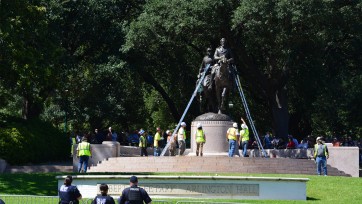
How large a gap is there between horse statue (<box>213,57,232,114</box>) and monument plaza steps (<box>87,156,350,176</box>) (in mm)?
4442

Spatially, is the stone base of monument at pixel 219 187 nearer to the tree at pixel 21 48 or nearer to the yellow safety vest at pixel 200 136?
the tree at pixel 21 48

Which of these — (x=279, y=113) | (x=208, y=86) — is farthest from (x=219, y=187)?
(x=279, y=113)

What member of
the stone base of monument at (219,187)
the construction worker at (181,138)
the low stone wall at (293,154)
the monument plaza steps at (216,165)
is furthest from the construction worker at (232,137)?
the stone base of monument at (219,187)

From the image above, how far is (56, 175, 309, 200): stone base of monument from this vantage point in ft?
84.9

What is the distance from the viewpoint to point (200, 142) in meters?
36.7

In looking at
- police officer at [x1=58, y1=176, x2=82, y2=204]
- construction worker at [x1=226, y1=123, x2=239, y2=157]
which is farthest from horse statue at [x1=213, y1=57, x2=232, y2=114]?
police officer at [x1=58, y1=176, x2=82, y2=204]

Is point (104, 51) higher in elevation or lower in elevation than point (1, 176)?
higher

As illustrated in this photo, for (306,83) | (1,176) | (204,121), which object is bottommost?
(1,176)

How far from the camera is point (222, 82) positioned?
38.9m

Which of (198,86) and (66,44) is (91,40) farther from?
(198,86)

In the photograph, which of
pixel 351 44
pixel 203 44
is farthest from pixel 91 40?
pixel 351 44

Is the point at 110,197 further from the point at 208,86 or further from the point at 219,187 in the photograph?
the point at 208,86

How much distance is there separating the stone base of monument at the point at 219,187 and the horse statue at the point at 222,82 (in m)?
13.3

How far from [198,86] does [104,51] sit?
14139 millimetres
